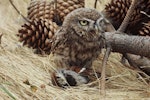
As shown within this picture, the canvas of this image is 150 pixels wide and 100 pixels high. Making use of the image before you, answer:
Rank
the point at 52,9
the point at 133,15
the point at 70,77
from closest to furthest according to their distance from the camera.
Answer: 1. the point at 70,77
2. the point at 133,15
3. the point at 52,9

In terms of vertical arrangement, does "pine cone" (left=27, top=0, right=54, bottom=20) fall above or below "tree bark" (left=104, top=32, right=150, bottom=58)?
above

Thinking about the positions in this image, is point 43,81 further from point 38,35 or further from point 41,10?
point 41,10

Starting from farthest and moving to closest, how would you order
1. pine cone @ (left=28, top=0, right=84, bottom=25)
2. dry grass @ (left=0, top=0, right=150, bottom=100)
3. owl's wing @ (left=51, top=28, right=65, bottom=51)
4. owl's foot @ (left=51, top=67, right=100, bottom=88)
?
pine cone @ (left=28, top=0, right=84, bottom=25) < owl's wing @ (left=51, top=28, right=65, bottom=51) < owl's foot @ (left=51, top=67, right=100, bottom=88) < dry grass @ (left=0, top=0, right=150, bottom=100)

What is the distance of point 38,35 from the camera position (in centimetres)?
187

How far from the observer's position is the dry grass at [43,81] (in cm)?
141

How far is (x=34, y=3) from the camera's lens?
6.95ft

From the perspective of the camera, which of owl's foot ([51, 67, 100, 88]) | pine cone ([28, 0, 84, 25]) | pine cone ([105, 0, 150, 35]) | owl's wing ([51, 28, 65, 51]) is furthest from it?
pine cone ([28, 0, 84, 25])

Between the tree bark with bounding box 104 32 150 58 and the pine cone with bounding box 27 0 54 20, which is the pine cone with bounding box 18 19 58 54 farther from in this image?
the tree bark with bounding box 104 32 150 58

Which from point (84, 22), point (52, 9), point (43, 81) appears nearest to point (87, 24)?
point (84, 22)

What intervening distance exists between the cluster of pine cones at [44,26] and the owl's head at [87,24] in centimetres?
30

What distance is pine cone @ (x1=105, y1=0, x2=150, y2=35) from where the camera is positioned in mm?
1856

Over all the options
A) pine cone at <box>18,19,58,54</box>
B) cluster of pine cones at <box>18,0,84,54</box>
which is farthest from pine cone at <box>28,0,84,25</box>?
pine cone at <box>18,19,58,54</box>

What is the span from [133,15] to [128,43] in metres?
0.32

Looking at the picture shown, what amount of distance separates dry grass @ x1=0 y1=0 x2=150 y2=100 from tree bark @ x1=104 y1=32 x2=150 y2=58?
0.28 ft
